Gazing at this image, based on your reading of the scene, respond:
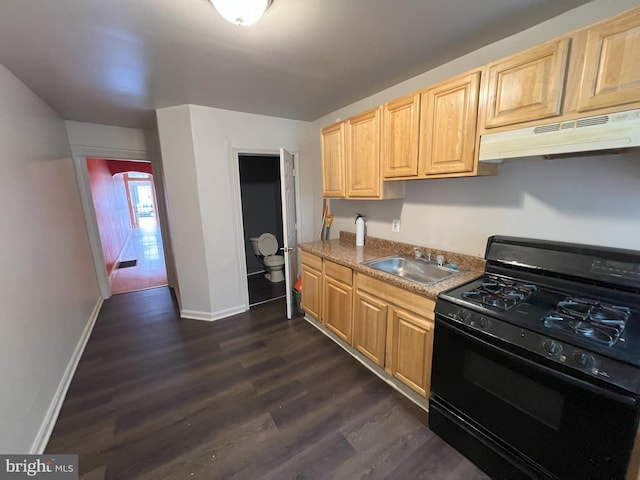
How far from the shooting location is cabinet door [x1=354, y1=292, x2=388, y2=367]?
1.98 m

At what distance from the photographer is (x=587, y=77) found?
3.77 ft

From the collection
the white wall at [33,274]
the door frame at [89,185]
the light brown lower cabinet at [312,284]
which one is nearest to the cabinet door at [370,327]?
the light brown lower cabinet at [312,284]

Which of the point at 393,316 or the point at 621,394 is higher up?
the point at 621,394

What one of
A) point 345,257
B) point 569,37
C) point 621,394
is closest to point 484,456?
point 621,394

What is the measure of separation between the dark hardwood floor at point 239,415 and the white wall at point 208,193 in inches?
23.6

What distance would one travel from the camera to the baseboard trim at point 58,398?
1.59 meters

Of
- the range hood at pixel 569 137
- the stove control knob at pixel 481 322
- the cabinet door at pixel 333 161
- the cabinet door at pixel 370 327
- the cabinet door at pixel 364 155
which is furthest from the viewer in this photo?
the cabinet door at pixel 333 161

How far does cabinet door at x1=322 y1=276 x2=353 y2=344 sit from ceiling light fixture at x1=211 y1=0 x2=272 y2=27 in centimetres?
191

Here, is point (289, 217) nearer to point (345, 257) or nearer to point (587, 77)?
point (345, 257)

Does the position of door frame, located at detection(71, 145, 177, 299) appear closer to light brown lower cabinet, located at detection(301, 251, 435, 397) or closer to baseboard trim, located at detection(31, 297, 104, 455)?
baseboard trim, located at detection(31, 297, 104, 455)

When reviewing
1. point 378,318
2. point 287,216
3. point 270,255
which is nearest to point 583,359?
point 378,318

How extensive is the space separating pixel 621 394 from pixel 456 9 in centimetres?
185

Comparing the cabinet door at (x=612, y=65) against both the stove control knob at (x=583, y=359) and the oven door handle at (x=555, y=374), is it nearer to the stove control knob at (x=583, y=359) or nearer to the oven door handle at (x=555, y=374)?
the stove control knob at (x=583, y=359)

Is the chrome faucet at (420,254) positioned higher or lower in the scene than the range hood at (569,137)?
lower
